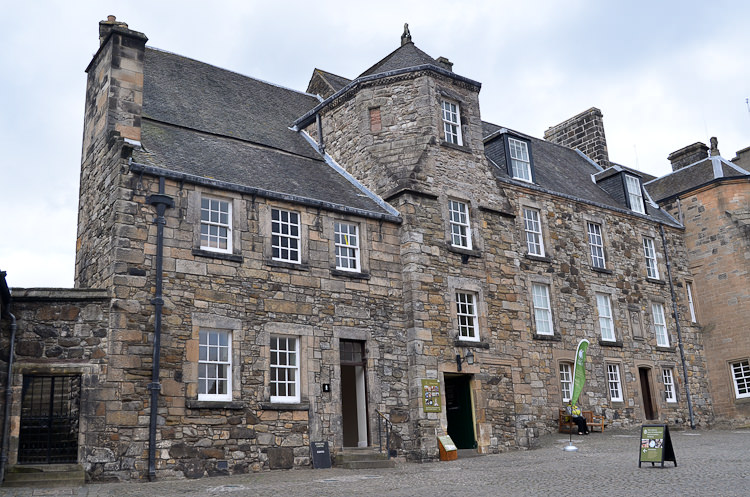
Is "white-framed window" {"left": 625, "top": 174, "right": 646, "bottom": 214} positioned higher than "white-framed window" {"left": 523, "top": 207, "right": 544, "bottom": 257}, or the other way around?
"white-framed window" {"left": 625, "top": 174, "right": 646, "bottom": 214}

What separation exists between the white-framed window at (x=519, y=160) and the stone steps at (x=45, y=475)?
53.7 ft

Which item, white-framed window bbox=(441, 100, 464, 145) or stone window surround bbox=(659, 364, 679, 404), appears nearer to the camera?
white-framed window bbox=(441, 100, 464, 145)

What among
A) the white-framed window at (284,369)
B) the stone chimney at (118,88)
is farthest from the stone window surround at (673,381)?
the stone chimney at (118,88)

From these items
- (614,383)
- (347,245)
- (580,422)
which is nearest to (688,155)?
(614,383)

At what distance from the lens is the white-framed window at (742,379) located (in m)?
27.4

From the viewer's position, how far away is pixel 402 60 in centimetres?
2231

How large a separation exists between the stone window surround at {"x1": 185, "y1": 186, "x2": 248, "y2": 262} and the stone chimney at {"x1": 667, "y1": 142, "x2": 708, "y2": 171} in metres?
22.9

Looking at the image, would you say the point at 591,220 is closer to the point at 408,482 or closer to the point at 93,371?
the point at 408,482

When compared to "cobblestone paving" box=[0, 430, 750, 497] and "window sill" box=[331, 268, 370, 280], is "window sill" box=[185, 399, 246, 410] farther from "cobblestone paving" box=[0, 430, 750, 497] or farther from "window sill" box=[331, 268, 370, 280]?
"window sill" box=[331, 268, 370, 280]

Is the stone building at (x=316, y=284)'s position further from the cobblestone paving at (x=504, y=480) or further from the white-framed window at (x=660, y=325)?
the cobblestone paving at (x=504, y=480)

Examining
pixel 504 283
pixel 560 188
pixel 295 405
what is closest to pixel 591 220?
pixel 560 188

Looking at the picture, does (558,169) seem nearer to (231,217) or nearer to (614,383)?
(614,383)

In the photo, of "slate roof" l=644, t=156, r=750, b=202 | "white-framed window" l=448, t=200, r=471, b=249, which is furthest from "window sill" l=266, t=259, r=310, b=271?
"slate roof" l=644, t=156, r=750, b=202

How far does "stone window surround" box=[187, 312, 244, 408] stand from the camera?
1541cm
